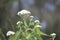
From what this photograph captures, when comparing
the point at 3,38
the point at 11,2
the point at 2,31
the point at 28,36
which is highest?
the point at 11,2

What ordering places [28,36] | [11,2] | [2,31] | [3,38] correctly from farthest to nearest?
[11,2] < [2,31] < [3,38] < [28,36]

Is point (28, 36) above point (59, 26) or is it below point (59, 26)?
below

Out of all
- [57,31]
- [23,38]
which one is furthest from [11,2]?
[23,38]

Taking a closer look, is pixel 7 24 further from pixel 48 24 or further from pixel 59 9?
pixel 59 9

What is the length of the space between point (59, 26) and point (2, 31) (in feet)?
2.34

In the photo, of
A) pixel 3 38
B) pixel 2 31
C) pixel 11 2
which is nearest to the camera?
pixel 3 38

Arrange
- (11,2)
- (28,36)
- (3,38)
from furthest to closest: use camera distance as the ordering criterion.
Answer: (11,2), (3,38), (28,36)

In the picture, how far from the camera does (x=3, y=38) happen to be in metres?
2.52

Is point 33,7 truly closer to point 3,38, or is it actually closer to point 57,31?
point 57,31

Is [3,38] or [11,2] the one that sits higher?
[11,2]

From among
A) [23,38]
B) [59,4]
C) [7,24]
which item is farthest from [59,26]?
[23,38]

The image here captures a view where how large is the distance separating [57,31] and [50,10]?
29 centimetres

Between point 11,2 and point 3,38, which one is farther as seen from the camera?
point 11,2

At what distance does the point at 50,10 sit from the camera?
2.87 m
